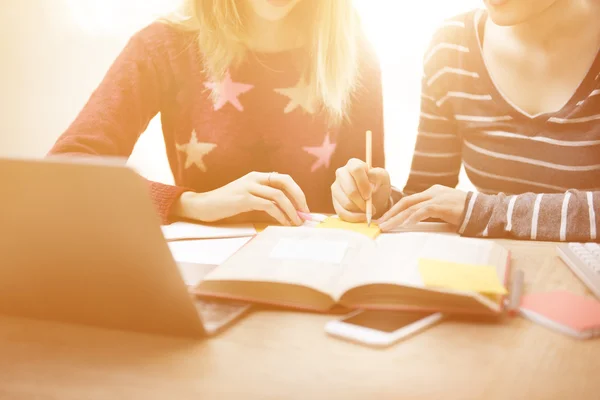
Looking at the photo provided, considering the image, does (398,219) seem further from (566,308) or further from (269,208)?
(566,308)

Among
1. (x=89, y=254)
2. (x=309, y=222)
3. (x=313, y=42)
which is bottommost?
(x=309, y=222)

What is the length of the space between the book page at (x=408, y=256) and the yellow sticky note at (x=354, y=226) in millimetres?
Result: 129

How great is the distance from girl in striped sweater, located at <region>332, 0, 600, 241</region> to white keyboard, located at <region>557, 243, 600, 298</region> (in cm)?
12

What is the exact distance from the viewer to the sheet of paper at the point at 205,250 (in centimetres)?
78

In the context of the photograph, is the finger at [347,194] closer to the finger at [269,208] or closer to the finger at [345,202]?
the finger at [345,202]

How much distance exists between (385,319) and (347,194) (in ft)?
1.45

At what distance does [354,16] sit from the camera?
1.42m

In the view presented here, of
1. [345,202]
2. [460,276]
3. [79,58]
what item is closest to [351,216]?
[345,202]

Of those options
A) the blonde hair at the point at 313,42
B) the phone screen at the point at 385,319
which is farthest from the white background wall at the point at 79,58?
the phone screen at the point at 385,319

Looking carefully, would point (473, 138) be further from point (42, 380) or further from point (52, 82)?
point (52, 82)

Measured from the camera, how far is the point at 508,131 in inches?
48.3

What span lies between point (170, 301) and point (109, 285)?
64 mm

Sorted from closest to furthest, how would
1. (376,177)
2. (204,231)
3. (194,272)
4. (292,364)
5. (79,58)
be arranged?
1. (292,364)
2. (194,272)
3. (204,231)
4. (376,177)
5. (79,58)

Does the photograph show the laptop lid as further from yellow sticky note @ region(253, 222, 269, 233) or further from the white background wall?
the white background wall
